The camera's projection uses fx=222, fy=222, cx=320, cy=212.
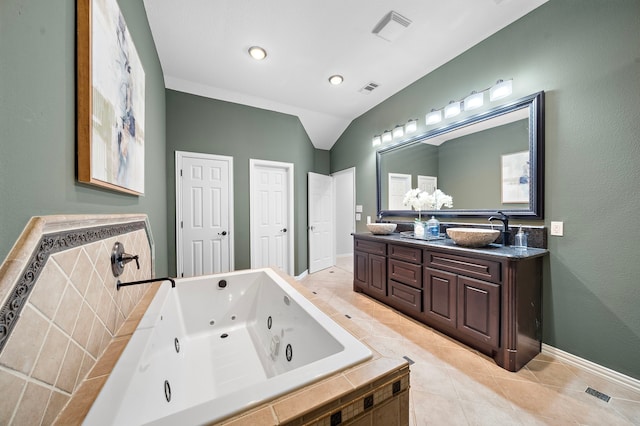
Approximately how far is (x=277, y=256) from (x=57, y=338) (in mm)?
3068

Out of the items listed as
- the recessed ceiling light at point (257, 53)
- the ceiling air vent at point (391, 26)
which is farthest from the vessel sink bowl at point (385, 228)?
the recessed ceiling light at point (257, 53)

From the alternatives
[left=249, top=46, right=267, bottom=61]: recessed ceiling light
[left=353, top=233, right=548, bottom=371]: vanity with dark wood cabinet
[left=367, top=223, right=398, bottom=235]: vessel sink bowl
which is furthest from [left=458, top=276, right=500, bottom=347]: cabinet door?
[left=249, top=46, right=267, bottom=61]: recessed ceiling light

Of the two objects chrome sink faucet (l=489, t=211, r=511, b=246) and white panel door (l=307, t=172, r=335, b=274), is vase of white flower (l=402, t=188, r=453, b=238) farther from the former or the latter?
white panel door (l=307, t=172, r=335, b=274)

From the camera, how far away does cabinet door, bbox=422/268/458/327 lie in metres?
1.93

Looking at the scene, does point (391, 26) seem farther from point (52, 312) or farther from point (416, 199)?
point (52, 312)

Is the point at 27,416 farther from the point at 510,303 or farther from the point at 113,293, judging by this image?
the point at 510,303

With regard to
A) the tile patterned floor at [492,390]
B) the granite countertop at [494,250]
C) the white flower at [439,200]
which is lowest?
the tile patterned floor at [492,390]

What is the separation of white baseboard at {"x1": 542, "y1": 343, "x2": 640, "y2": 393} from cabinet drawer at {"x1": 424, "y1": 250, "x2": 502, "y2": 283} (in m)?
0.80

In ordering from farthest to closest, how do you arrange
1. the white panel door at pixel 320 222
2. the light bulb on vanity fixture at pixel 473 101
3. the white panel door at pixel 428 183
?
1. the white panel door at pixel 320 222
2. the white panel door at pixel 428 183
3. the light bulb on vanity fixture at pixel 473 101

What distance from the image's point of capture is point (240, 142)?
3359 millimetres

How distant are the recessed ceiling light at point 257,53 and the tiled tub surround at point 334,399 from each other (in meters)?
2.67

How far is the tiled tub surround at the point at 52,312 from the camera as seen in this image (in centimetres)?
49

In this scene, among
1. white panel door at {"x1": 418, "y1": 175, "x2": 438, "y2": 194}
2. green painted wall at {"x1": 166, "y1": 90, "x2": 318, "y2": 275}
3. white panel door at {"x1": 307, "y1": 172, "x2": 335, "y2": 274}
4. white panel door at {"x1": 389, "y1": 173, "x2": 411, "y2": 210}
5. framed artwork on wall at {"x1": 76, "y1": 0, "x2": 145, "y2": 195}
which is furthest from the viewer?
white panel door at {"x1": 307, "y1": 172, "x2": 335, "y2": 274}

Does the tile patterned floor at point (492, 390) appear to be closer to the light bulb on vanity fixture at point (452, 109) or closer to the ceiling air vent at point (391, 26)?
the light bulb on vanity fixture at point (452, 109)
